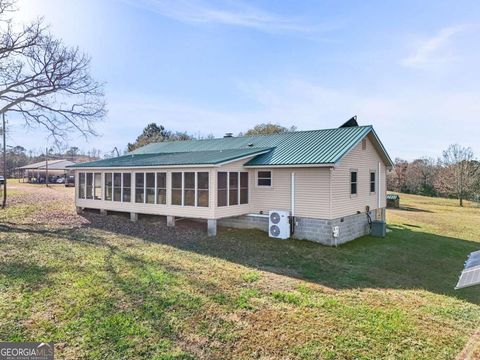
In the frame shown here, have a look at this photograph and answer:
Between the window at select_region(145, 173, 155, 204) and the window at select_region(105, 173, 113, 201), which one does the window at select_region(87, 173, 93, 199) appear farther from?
the window at select_region(145, 173, 155, 204)

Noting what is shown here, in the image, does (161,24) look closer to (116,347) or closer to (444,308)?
(116,347)

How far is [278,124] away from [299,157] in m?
29.8

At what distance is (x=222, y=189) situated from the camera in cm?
1256

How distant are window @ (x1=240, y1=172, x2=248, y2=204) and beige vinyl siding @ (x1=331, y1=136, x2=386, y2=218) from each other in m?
3.82

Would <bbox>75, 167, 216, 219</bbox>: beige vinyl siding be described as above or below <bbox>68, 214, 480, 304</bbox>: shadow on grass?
above

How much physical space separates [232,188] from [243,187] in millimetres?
764

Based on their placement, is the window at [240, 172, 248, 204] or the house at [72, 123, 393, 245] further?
the window at [240, 172, 248, 204]

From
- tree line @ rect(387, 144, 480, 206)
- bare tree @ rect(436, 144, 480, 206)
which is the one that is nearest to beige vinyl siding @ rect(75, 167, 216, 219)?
tree line @ rect(387, 144, 480, 206)

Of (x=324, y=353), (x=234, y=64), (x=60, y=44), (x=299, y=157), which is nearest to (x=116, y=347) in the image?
(x=324, y=353)

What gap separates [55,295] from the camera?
19.6 ft

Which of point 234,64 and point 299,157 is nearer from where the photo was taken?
point 299,157

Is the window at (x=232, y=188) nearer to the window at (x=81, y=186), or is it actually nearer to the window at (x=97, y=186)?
the window at (x=97, y=186)

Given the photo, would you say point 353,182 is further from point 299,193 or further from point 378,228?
point 299,193

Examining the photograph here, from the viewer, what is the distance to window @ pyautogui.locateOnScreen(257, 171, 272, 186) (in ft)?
44.0
